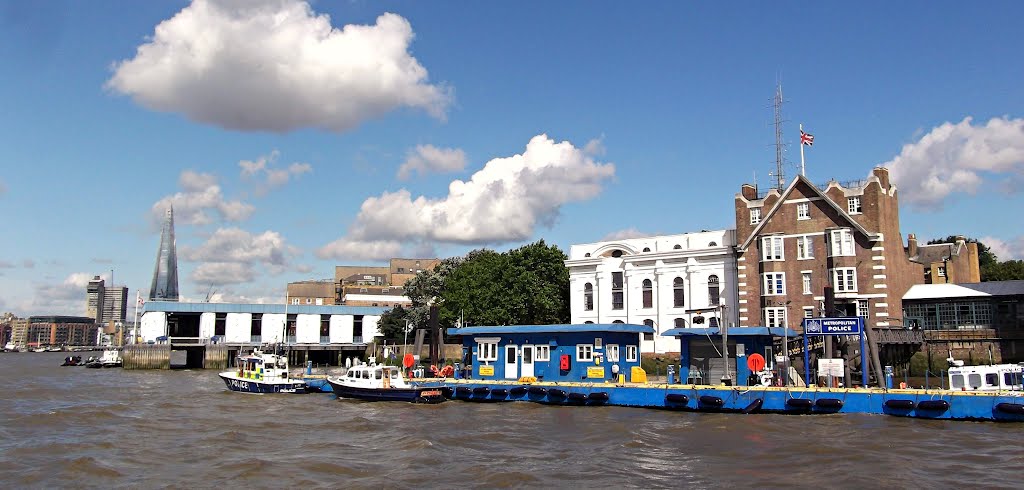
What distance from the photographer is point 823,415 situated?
37406mm

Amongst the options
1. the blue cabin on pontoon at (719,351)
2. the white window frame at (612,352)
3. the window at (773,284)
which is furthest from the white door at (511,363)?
the window at (773,284)

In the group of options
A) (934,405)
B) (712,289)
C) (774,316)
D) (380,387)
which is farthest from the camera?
(712,289)

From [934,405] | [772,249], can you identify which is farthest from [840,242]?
[934,405]

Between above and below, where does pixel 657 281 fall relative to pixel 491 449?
above

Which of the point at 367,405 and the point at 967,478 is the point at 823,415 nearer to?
the point at 967,478

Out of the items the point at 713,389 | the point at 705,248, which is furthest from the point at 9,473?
the point at 705,248

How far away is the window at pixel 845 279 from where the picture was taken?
61312 millimetres

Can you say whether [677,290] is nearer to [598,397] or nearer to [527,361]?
[527,361]

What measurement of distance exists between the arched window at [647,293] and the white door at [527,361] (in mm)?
25845

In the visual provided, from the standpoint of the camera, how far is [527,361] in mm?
49188

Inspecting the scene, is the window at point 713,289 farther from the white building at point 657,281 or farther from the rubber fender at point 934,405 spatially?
the rubber fender at point 934,405

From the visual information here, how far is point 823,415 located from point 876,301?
26.6m

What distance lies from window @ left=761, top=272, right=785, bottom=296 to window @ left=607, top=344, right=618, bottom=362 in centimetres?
2275

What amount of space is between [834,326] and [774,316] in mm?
22956
